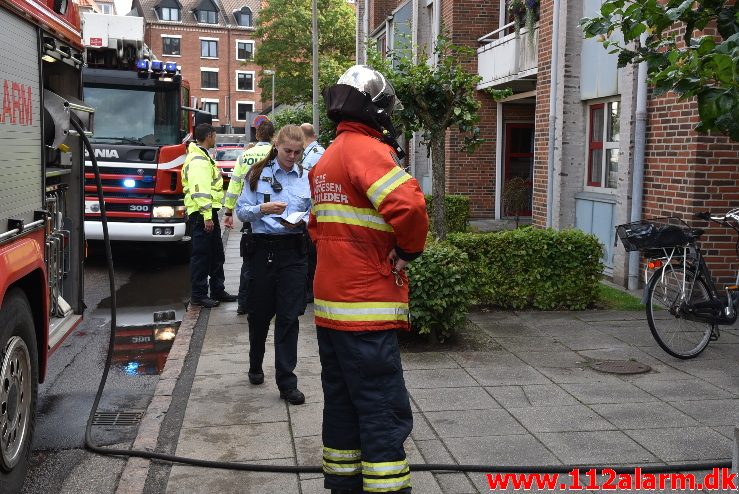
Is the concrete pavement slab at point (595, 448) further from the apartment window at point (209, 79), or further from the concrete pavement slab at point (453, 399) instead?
the apartment window at point (209, 79)

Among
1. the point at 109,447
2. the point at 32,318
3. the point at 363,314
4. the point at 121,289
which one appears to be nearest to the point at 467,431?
the point at 363,314

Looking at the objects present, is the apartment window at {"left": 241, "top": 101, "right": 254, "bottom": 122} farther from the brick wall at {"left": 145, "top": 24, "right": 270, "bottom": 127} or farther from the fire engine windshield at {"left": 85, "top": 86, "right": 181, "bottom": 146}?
the fire engine windshield at {"left": 85, "top": 86, "right": 181, "bottom": 146}

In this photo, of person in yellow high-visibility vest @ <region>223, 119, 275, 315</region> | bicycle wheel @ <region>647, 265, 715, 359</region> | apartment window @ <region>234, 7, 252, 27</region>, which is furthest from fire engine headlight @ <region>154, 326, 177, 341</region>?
apartment window @ <region>234, 7, 252, 27</region>

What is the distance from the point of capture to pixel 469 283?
7395mm

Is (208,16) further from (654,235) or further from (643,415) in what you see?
(643,415)

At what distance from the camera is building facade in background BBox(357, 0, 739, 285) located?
933cm

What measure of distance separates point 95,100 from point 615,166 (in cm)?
757

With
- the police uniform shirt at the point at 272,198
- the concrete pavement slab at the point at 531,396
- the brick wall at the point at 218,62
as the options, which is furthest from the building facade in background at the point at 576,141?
the brick wall at the point at 218,62

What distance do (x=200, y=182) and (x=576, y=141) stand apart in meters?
6.13

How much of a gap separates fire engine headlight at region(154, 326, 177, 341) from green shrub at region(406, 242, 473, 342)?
8.55ft

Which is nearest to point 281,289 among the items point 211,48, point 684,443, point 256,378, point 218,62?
point 256,378

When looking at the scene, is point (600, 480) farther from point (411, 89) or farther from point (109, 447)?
point (411, 89)

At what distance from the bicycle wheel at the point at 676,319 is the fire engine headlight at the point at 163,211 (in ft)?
25.0

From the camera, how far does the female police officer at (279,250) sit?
586 centimetres
